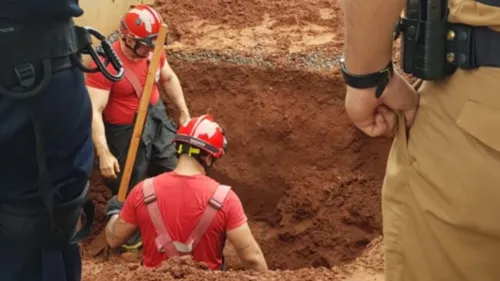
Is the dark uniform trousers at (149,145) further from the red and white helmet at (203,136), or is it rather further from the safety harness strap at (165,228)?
the safety harness strap at (165,228)

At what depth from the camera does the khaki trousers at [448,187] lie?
2.04m

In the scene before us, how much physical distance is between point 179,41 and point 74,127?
202 inches

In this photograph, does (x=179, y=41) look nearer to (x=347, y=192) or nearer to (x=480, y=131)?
(x=347, y=192)

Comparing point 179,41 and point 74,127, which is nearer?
point 74,127

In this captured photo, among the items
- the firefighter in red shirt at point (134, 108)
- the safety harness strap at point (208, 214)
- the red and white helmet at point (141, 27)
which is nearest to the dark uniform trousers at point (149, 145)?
the firefighter in red shirt at point (134, 108)

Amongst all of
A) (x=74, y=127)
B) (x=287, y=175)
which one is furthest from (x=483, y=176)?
(x=287, y=175)

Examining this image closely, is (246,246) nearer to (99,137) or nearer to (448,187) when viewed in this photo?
(99,137)

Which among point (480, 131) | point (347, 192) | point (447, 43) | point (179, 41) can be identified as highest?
point (447, 43)

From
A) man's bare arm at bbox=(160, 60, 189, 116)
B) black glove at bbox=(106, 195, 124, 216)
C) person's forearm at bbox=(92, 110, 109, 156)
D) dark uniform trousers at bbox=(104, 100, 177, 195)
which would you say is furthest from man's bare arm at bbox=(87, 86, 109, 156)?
man's bare arm at bbox=(160, 60, 189, 116)

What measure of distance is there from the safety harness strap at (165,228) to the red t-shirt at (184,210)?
0.02 m

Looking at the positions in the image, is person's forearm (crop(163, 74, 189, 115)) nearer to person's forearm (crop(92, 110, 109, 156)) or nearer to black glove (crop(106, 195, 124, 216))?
person's forearm (crop(92, 110, 109, 156))

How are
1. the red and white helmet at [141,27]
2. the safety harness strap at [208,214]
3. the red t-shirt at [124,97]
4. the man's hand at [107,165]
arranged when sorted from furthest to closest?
the red t-shirt at [124,97], the red and white helmet at [141,27], the man's hand at [107,165], the safety harness strap at [208,214]

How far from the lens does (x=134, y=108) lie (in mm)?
6363

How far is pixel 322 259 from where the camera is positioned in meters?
6.12
